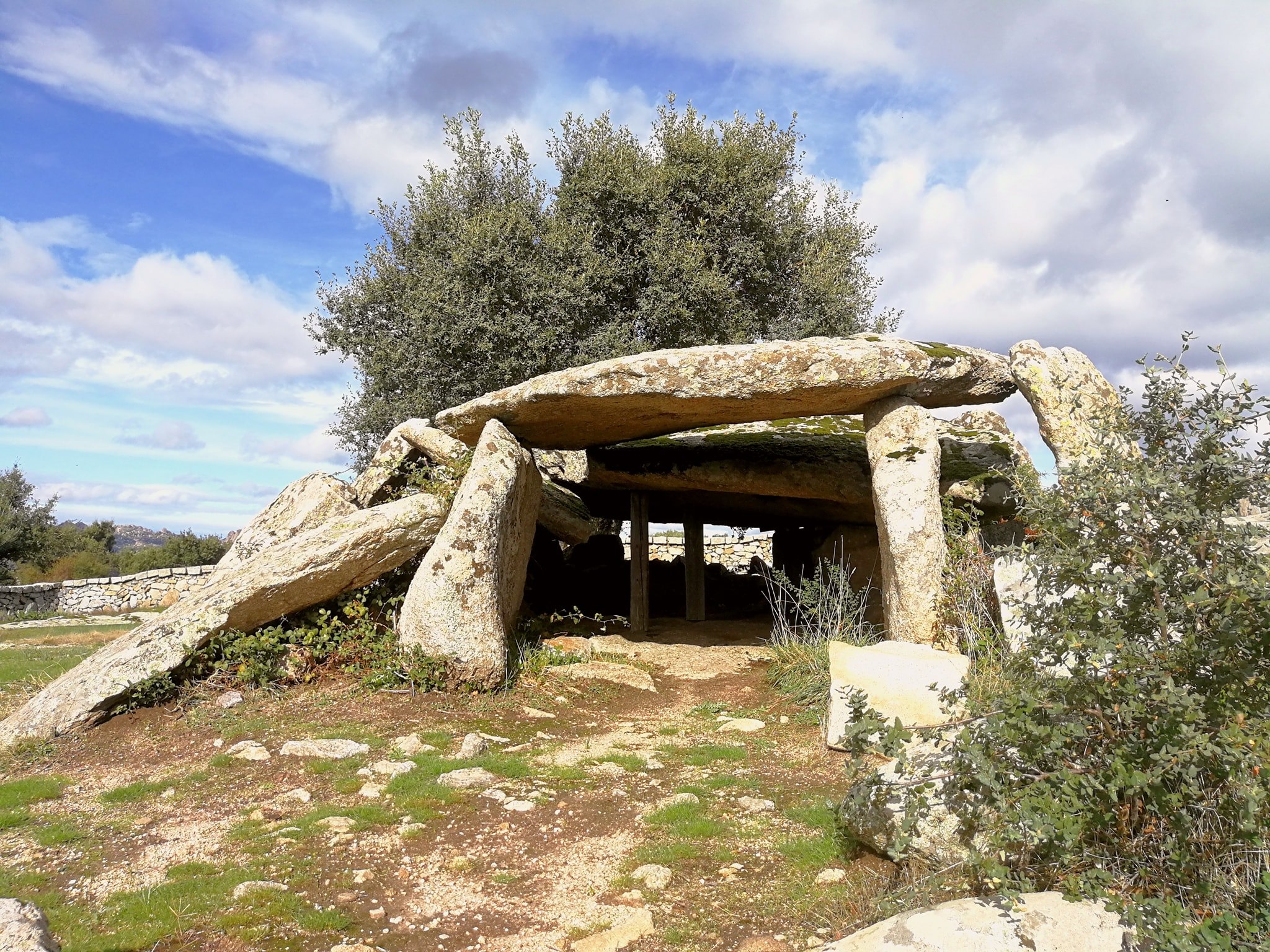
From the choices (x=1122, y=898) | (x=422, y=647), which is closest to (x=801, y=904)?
(x=1122, y=898)

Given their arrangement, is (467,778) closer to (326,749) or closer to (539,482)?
(326,749)

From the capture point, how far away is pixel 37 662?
11.9 metres

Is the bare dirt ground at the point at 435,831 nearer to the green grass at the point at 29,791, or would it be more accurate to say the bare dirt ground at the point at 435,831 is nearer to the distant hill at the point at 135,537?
the green grass at the point at 29,791

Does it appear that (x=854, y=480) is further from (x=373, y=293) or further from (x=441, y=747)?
(x=373, y=293)

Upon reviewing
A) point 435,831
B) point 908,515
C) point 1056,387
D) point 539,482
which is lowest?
point 435,831

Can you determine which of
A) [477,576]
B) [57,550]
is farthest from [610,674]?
[57,550]

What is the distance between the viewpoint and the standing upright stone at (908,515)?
9.28m

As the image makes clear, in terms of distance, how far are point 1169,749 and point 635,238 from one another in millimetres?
15150

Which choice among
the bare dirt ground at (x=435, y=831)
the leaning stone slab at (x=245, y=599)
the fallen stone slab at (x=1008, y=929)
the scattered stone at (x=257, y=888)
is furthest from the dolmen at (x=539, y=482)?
the fallen stone slab at (x=1008, y=929)

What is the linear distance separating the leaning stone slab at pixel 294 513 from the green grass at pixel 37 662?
234 cm

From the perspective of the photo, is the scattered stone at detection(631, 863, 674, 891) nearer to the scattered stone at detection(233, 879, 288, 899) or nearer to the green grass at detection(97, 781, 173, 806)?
the scattered stone at detection(233, 879, 288, 899)

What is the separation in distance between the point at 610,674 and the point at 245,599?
3.86m

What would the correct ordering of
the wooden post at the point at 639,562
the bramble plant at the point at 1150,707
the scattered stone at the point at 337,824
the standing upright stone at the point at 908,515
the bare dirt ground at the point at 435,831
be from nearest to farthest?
the bramble plant at the point at 1150,707
the bare dirt ground at the point at 435,831
the scattered stone at the point at 337,824
the standing upright stone at the point at 908,515
the wooden post at the point at 639,562

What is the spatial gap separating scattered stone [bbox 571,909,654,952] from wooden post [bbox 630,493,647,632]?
946cm
